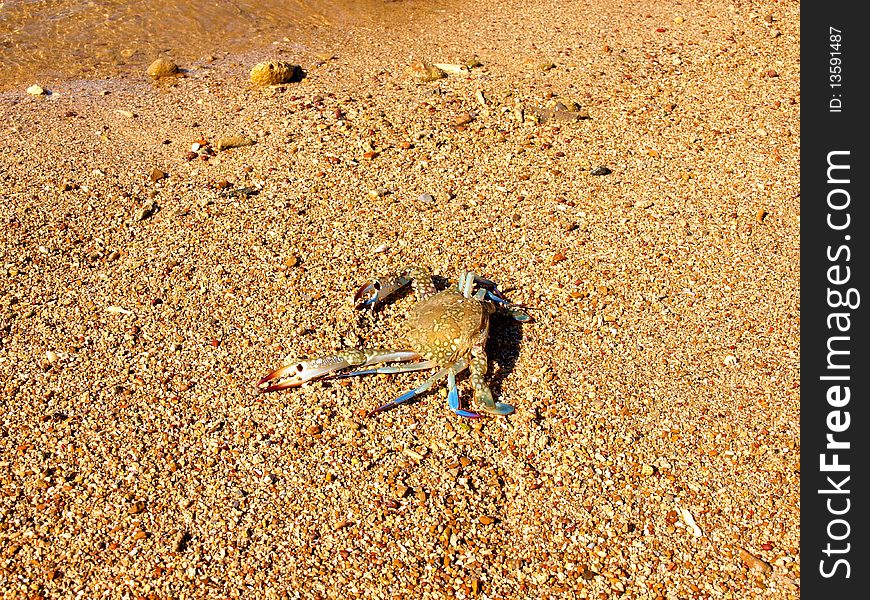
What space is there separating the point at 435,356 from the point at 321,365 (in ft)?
2.23

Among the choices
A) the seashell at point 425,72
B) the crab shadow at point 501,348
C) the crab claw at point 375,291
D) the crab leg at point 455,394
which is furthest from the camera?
the seashell at point 425,72

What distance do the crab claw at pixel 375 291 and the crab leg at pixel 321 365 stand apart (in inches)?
20.2

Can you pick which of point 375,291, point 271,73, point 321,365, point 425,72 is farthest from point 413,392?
point 271,73

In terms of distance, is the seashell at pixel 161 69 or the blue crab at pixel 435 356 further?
the seashell at pixel 161 69

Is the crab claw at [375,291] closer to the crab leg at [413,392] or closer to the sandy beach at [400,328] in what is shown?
the sandy beach at [400,328]

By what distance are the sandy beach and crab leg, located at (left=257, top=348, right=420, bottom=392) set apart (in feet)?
0.34

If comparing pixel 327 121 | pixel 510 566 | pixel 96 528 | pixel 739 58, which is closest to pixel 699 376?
pixel 510 566

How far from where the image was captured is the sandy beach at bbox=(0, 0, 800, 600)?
3803 mm

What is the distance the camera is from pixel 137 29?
954 centimetres

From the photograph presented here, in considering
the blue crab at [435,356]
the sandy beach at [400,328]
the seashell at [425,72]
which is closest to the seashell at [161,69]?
the sandy beach at [400,328]

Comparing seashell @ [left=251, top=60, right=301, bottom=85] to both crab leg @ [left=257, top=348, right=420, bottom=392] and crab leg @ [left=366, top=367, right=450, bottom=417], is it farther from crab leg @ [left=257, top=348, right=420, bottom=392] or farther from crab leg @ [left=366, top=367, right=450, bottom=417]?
crab leg @ [left=366, top=367, right=450, bottom=417]

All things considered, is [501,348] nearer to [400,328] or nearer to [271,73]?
[400,328]

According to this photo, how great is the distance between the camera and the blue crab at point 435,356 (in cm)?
449

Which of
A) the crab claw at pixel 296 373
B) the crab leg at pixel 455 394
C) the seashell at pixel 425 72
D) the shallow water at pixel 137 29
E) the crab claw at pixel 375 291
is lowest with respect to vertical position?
the crab leg at pixel 455 394
